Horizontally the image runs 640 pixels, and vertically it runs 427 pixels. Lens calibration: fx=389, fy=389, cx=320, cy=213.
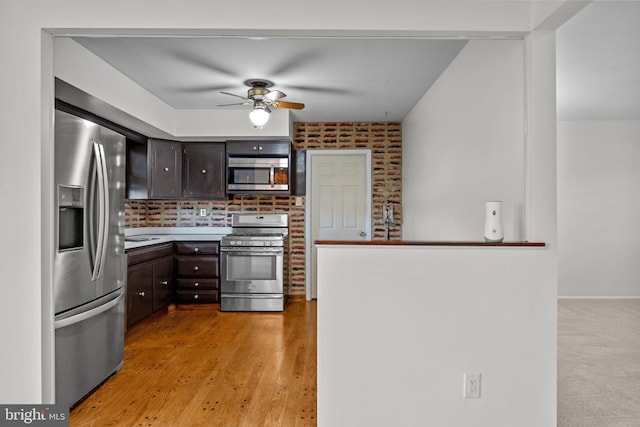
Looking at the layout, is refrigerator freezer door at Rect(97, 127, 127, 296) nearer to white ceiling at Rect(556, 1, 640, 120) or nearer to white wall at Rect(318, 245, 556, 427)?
white wall at Rect(318, 245, 556, 427)

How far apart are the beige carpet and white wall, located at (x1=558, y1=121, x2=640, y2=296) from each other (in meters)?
0.67

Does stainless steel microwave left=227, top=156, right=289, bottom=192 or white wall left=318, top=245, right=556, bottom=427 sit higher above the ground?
stainless steel microwave left=227, top=156, right=289, bottom=192

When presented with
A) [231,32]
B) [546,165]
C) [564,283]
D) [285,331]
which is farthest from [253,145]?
[564,283]

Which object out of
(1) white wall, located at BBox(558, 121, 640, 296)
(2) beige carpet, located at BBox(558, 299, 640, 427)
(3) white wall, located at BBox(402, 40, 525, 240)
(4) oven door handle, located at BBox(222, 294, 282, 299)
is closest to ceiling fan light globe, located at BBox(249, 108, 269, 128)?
(3) white wall, located at BBox(402, 40, 525, 240)

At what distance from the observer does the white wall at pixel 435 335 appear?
6.57 feet

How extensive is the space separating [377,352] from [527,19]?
6.21ft

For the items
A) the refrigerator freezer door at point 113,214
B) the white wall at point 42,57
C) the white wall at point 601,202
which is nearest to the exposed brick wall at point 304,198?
the white wall at point 601,202

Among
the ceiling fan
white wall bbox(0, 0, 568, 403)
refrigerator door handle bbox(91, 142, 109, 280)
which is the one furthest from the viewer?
the ceiling fan

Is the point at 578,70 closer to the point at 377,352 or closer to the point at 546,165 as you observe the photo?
the point at 546,165

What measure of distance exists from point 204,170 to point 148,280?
1.55 meters

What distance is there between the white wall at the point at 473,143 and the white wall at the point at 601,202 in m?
2.66

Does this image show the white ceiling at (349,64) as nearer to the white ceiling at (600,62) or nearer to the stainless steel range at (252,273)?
the white ceiling at (600,62)

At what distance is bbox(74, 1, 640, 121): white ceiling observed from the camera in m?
2.84

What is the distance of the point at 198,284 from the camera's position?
4.89m
